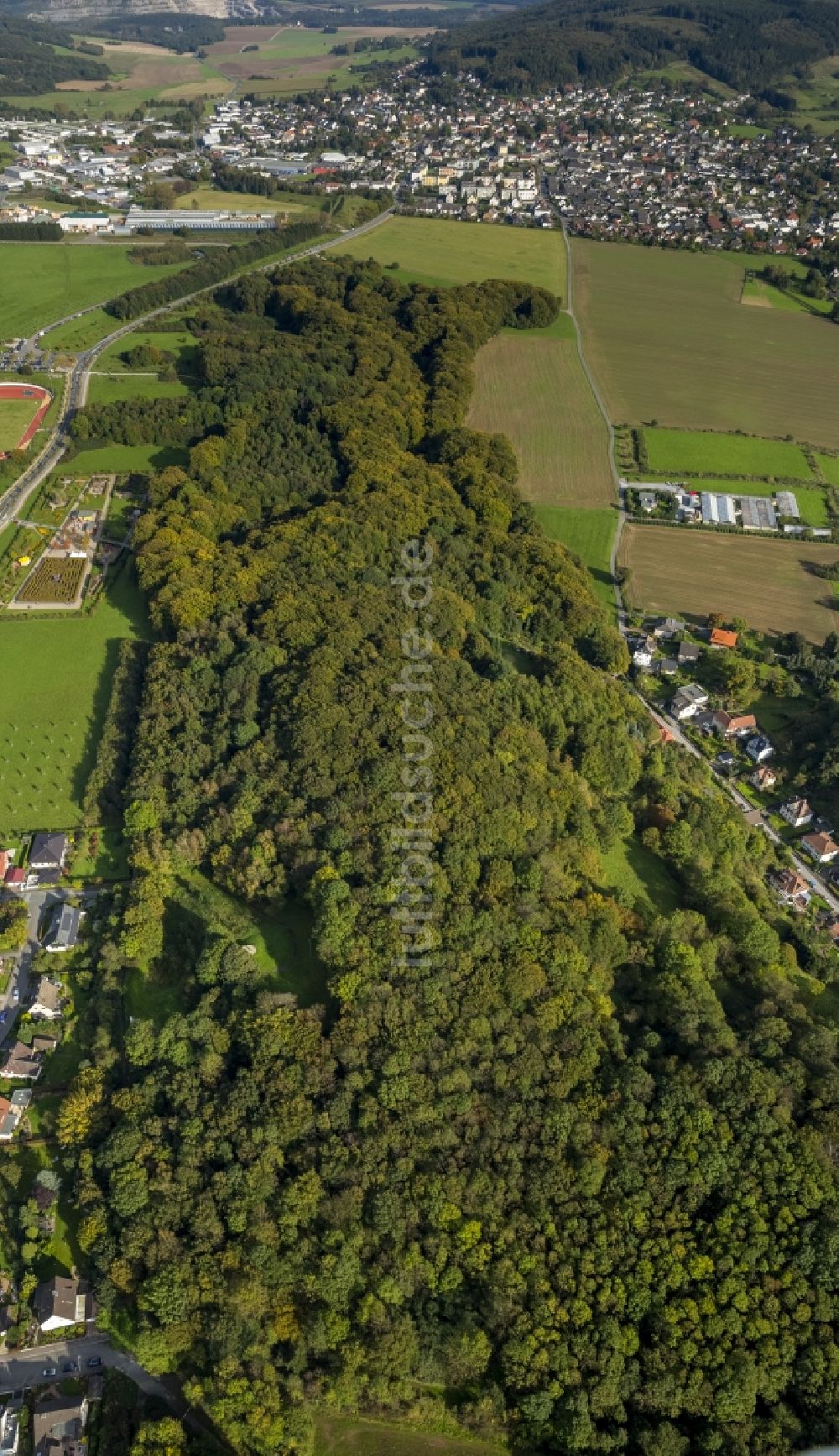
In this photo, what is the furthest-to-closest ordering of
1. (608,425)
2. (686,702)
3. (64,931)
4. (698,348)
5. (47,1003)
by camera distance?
1. (698,348)
2. (608,425)
3. (686,702)
4. (64,931)
5. (47,1003)

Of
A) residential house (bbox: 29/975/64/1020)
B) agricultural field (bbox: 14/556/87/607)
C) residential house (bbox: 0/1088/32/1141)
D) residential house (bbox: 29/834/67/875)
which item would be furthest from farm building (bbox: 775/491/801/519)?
residential house (bbox: 0/1088/32/1141)

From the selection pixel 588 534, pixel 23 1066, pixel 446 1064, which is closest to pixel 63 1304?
pixel 23 1066

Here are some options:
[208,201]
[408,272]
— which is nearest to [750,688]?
[408,272]

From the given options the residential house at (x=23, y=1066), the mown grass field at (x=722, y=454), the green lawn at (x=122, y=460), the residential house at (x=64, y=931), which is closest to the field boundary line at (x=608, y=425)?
the mown grass field at (x=722, y=454)

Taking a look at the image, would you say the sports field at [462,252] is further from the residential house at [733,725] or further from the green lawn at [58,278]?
the residential house at [733,725]

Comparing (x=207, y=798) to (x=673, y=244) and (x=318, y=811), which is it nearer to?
(x=318, y=811)

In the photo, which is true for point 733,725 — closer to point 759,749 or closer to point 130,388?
point 759,749

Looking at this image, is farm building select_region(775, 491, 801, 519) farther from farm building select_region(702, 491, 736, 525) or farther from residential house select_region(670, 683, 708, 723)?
residential house select_region(670, 683, 708, 723)
